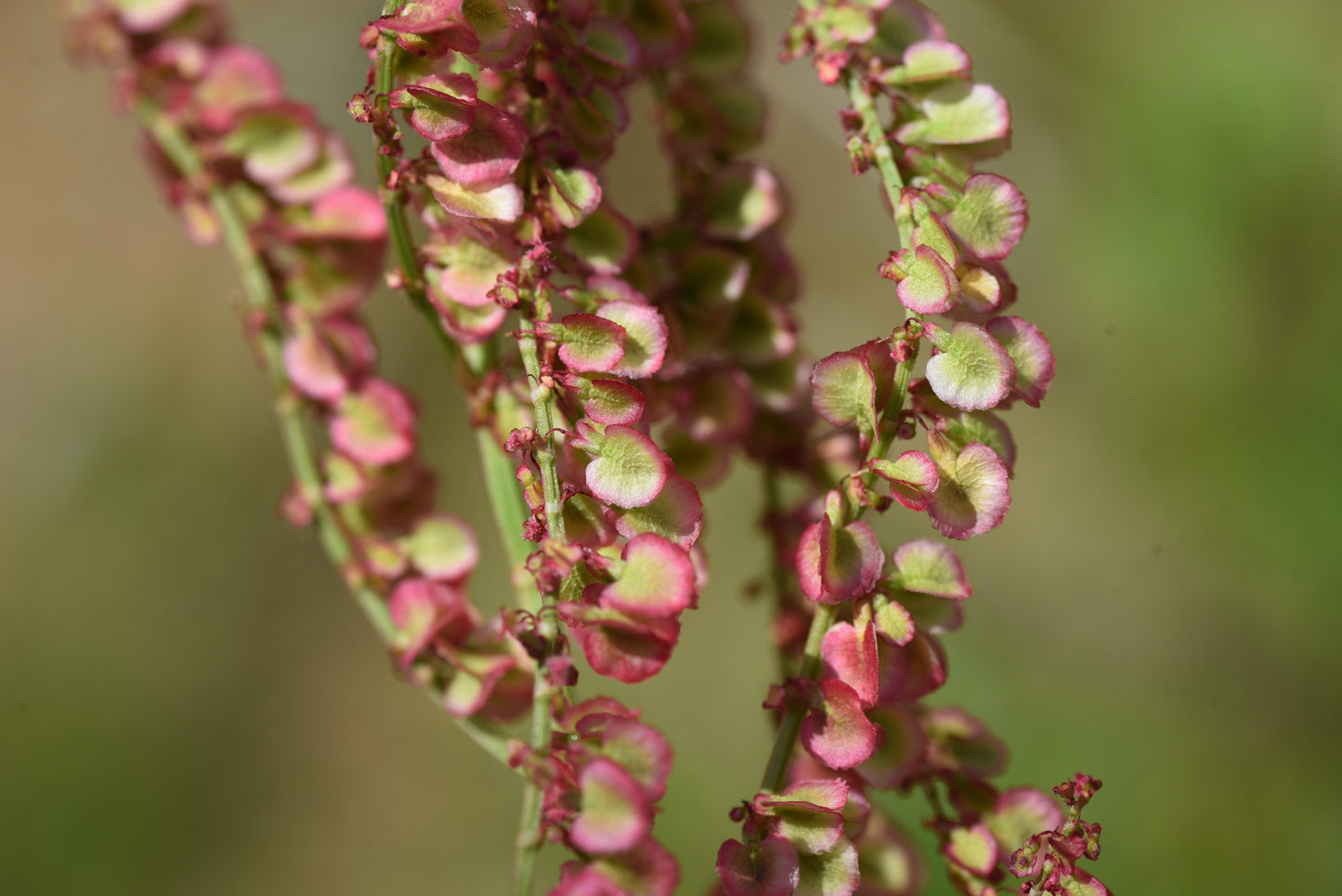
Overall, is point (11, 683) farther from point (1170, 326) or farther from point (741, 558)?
point (1170, 326)

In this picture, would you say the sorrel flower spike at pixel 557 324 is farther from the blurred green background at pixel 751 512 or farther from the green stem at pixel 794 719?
the blurred green background at pixel 751 512

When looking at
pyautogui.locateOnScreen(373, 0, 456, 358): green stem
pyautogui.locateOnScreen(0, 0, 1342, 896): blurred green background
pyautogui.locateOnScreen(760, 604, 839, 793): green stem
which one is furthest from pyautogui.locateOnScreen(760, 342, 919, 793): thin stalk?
pyautogui.locateOnScreen(0, 0, 1342, 896): blurred green background

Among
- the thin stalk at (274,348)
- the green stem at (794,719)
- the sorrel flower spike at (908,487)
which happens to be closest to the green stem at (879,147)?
the sorrel flower spike at (908,487)

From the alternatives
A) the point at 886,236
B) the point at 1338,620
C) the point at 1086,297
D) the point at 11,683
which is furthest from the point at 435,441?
the point at 1338,620

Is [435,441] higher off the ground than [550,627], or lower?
lower

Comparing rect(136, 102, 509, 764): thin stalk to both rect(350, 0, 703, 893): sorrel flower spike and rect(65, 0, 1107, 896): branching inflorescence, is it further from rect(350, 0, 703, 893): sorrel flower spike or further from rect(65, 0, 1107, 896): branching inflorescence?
rect(350, 0, 703, 893): sorrel flower spike

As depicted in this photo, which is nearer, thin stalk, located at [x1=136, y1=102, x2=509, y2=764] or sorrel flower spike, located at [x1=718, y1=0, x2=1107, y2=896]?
sorrel flower spike, located at [x1=718, y1=0, x2=1107, y2=896]
